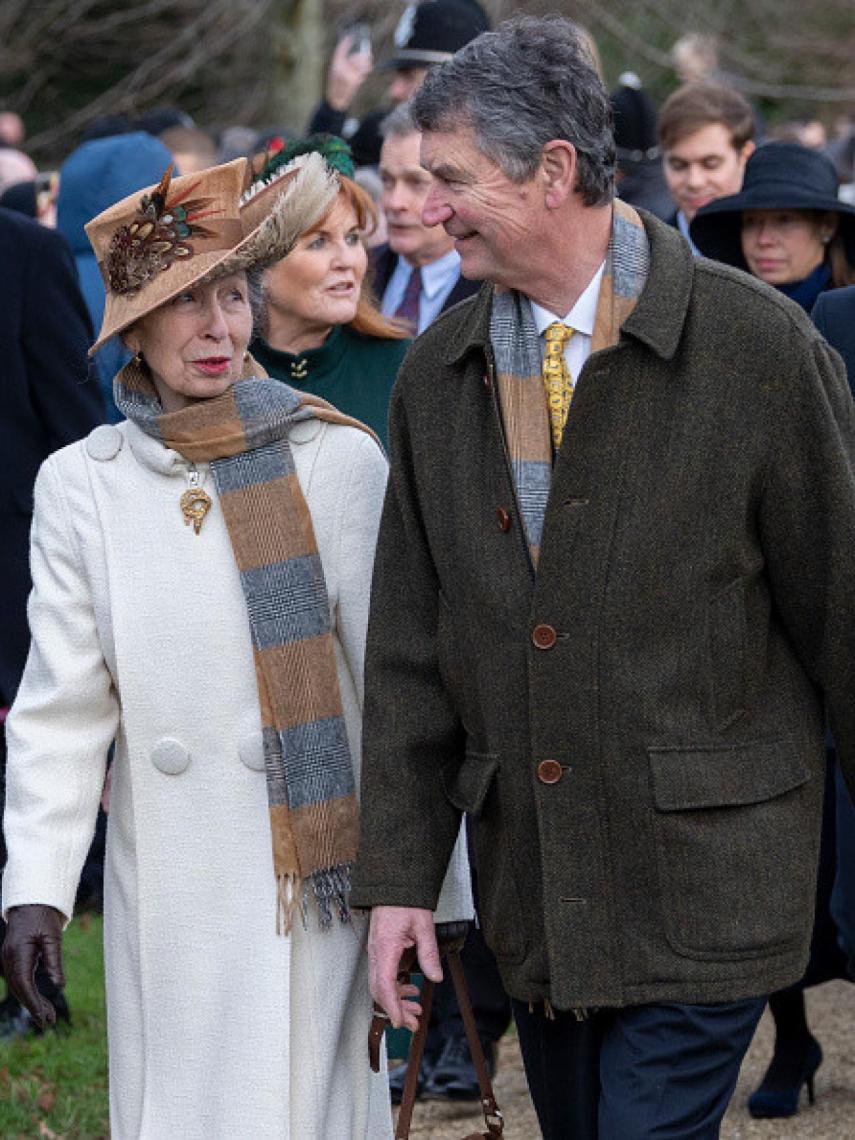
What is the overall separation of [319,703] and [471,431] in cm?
62

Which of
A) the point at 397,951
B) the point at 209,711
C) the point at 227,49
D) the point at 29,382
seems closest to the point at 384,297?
the point at 29,382

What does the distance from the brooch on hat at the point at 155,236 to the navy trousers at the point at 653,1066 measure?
1.50 metres

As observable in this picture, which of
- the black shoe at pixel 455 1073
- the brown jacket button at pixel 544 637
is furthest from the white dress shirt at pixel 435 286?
the brown jacket button at pixel 544 637

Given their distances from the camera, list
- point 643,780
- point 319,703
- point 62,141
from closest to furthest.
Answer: point 643,780 → point 319,703 → point 62,141

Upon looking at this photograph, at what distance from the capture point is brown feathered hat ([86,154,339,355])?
414 cm

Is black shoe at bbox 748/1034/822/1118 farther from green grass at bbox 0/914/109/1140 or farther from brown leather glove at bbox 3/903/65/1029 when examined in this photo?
brown leather glove at bbox 3/903/65/1029

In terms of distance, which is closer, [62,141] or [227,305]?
[227,305]

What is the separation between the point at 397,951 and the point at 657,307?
1151 millimetres

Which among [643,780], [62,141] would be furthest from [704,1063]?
[62,141]

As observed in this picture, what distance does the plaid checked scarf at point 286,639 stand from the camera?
4.01m

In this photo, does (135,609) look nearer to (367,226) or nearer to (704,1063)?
(704,1063)

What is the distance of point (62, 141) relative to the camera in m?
25.0

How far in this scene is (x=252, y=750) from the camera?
13.3 feet

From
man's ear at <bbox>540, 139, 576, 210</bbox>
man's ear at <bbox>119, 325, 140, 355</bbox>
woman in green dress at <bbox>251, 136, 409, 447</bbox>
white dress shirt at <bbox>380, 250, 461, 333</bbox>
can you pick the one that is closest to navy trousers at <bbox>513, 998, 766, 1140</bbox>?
man's ear at <bbox>540, 139, 576, 210</bbox>
